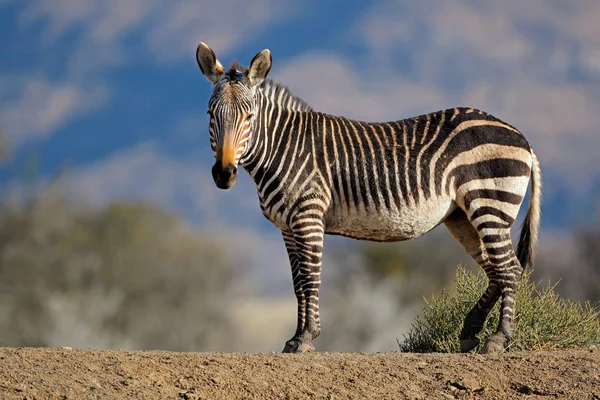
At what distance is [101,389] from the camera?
7.20m

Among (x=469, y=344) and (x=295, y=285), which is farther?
(x=469, y=344)

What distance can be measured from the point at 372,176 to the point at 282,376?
3297mm

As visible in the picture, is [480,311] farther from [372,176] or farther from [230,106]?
[230,106]

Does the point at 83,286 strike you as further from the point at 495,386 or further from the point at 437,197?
the point at 495,386

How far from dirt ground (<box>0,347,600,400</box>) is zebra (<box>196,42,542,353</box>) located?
1254mm

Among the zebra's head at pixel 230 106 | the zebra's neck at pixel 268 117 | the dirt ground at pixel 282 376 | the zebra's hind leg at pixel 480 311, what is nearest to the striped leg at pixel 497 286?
the zebra's hind leg at pixel 480 311

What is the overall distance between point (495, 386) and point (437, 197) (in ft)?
9.35

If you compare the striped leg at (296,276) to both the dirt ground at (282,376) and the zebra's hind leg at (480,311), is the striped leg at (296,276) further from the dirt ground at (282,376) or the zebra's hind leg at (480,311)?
the zebra's hind leg at (480,311)

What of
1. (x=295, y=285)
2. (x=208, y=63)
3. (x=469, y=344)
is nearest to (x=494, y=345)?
(x=469, y=344)

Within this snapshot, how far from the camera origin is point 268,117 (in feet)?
34.3

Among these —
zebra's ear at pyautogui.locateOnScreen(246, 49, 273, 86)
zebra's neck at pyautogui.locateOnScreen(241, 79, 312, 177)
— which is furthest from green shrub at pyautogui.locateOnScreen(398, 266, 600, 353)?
zebra's ear at pyautogui.locateOnScreen(246, 49, 273, 86)

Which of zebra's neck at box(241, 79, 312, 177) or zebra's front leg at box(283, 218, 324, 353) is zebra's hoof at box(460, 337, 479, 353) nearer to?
zebra's front leg at box(283, 218, 324, 353)

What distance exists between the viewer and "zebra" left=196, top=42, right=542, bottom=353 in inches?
393

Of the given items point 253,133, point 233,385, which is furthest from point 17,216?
point 233,385
